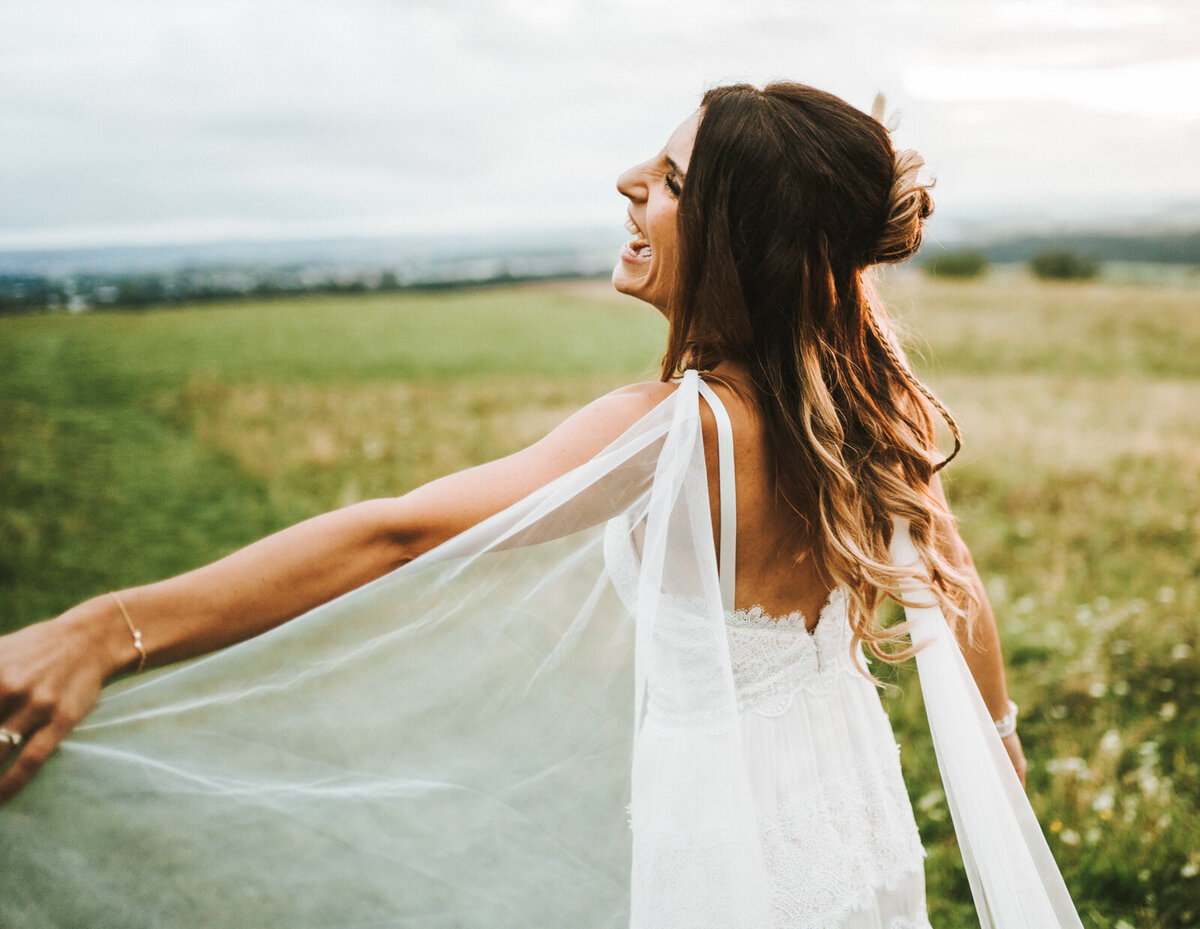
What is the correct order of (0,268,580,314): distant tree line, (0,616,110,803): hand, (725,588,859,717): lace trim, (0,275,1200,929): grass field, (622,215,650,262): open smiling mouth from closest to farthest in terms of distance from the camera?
(0,616,110,803): hand → (725,588,859,717): lace trim → (622,215,650,262): open smiling mouth → (0,275,1200,929): grass field → (0,268,580,314): distant tree line

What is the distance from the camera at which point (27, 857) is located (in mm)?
1473

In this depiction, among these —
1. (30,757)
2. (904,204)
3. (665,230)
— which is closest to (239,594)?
(30,757)

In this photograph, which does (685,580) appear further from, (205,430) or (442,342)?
(442,342)

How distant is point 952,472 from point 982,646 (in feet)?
25.4

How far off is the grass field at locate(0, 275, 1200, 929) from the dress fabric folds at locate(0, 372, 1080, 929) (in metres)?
0.80

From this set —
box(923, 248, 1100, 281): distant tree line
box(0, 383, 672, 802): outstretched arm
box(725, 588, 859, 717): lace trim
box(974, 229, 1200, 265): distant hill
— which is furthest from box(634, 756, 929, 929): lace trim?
box(923, 248, 1100, 281): distant tree line

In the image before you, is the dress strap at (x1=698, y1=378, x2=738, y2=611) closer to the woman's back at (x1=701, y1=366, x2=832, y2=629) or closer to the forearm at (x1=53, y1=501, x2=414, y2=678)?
the woman's back at (x1=701, y1=366, x2=832, y2=629)

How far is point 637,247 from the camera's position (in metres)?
1.97

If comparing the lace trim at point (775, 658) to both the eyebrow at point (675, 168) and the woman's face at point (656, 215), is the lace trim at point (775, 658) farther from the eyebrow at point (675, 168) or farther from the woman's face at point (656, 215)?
the eyebrow at point (675, 168)

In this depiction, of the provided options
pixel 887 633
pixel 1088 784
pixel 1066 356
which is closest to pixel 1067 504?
pixel 1088 784

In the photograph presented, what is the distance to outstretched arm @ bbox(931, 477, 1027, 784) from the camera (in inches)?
81.7

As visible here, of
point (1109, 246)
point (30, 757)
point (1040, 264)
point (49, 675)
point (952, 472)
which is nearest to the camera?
point (49, 675)

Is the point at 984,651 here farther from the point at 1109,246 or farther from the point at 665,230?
the point at 1109,246

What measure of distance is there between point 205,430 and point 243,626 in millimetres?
12573
